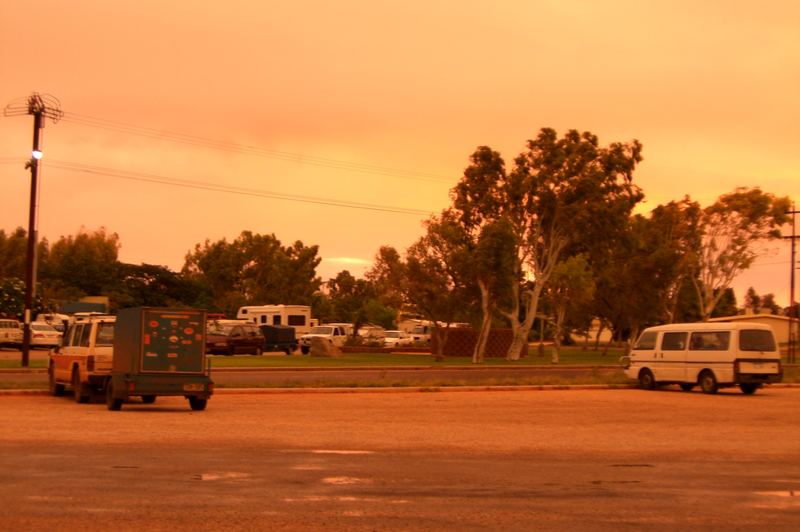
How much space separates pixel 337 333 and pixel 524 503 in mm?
55817

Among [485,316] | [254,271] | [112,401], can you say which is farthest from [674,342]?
[254,271]

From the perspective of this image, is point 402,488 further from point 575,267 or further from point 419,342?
point 419,342

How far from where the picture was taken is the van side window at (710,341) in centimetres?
2962

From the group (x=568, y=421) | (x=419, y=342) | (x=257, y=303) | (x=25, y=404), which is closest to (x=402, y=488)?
(x=568, y=421)

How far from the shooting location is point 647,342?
106 ft

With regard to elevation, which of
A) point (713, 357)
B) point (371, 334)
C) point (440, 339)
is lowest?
point (371, 334)

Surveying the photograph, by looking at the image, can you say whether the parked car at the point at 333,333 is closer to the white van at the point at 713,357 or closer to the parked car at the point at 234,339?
the parked car at the point at 234,339

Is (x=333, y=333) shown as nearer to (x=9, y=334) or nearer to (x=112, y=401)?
(x=9, y=334)

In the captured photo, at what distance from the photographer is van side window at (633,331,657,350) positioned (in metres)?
32.2

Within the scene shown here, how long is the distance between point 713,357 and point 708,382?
80 cm

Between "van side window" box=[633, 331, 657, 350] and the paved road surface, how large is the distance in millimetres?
8861

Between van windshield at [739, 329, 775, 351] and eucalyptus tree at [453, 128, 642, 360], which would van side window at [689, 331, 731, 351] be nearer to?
van windshield at [739, 329, 775, 351]

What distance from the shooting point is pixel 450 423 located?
66.0 feet

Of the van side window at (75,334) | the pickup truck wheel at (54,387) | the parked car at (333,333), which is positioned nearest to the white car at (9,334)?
the parked car at (333,333)
